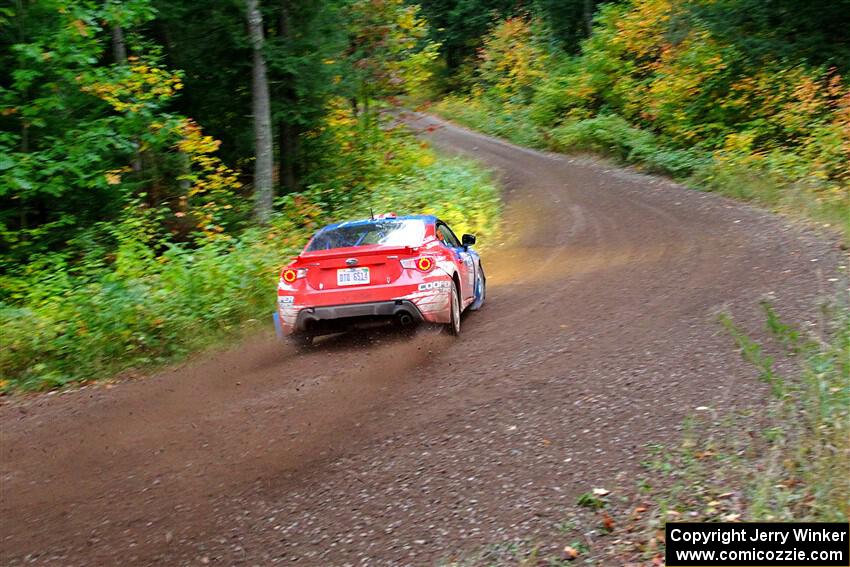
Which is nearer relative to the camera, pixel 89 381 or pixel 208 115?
pixel 89 381

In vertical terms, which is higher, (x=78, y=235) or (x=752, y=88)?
(x=752, y=88)

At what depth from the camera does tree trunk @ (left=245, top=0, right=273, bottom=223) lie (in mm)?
16625

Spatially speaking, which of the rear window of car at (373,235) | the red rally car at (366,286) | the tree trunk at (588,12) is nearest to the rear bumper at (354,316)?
the red rally car at (366,286)

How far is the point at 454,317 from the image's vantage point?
909 centimetres

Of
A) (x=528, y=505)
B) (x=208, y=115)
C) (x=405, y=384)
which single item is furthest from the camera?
(x=208, y=115)

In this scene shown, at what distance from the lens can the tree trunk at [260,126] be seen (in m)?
16.6

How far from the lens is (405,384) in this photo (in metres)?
7.49

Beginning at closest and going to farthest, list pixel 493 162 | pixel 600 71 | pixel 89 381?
pixel 89 381, pixel 493 162, pixel 600 71

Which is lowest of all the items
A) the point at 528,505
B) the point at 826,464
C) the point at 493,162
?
the point at 493,162

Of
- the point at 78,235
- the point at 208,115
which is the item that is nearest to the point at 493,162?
the point at 208,115

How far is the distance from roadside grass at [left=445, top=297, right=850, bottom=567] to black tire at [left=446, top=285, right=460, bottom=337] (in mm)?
3776

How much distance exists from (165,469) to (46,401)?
11.1ft

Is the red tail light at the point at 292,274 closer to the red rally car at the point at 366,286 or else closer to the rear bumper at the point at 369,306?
the red rally car at the point at 366,286

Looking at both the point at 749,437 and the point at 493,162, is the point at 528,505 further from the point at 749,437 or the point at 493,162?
the point at 493,162
